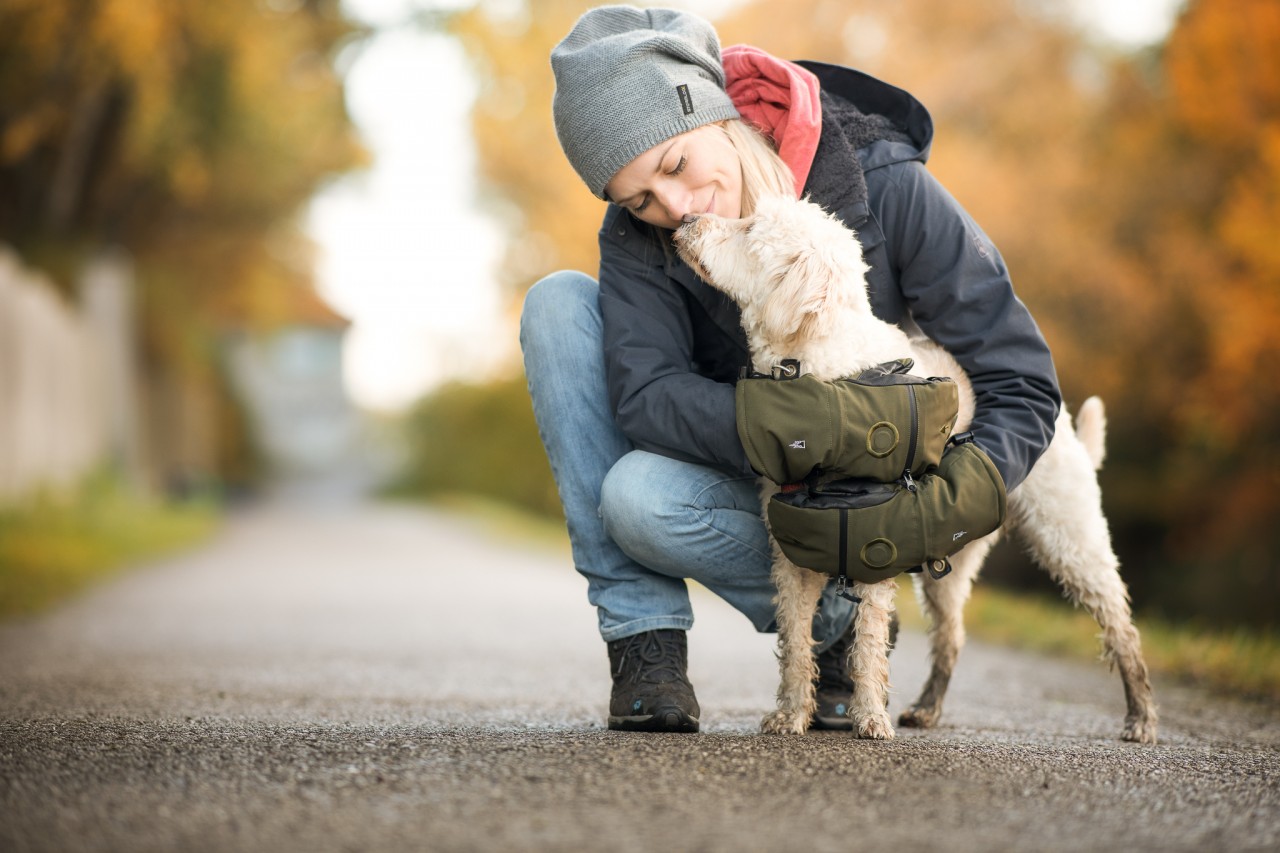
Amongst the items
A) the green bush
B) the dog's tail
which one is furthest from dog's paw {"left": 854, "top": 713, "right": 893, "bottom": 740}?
the green bush

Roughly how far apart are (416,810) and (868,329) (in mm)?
1546

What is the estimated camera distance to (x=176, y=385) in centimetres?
2106

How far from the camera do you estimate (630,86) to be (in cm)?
297

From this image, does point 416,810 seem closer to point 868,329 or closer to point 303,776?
point 303,776

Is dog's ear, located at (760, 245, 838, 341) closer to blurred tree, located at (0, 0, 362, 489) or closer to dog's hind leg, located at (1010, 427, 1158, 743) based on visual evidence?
dog's hind leg, located at (1010, 427, 1158, 743)

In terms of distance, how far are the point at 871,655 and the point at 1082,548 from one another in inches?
29.2

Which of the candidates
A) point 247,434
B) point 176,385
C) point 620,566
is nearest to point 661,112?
point 620,566

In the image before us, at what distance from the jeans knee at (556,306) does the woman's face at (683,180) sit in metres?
0.25

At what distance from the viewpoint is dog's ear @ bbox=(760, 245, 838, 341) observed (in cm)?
275

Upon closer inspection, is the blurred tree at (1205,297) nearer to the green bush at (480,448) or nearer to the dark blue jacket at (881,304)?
the dark blue jacket at (881,304)

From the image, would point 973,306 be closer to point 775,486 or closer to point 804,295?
point 804,295

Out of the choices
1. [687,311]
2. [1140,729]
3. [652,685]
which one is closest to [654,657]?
[652,685]

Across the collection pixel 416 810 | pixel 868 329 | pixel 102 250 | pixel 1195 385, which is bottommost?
pixel 416 810

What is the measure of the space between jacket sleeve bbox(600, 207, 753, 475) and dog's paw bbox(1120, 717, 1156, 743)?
4.02ft
